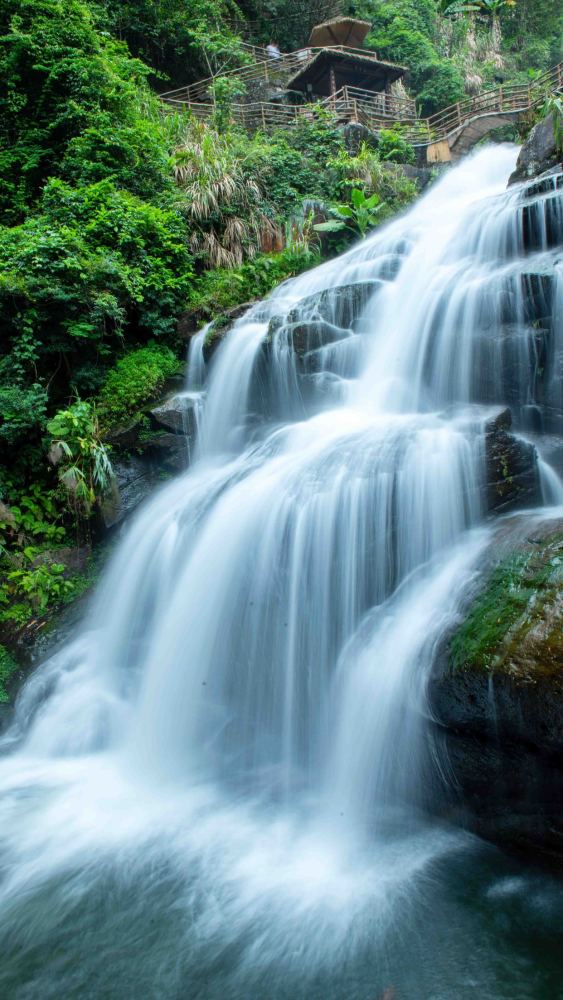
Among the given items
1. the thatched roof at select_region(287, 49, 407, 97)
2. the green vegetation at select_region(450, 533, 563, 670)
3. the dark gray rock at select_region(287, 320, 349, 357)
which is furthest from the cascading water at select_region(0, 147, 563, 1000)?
the thatched roof at select_region(287, 49, 407, 97)

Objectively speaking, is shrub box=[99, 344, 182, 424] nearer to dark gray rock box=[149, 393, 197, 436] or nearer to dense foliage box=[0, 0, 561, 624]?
dense foliage box=[0, 0, 561, 624]

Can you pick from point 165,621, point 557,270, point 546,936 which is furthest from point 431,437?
point 546,936

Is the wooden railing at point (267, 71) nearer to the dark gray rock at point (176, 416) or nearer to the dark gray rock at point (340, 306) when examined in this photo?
the dark gray rock at point (340, 306)

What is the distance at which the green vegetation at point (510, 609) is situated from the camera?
9.77ft

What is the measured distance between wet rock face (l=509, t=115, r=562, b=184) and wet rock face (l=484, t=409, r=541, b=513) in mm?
5855

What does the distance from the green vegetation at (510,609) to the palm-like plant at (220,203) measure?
8.26m

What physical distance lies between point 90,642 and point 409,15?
29188 mm

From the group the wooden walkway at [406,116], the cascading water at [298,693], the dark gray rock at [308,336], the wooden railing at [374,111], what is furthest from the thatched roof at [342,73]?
the dark gray rock at [308,336]

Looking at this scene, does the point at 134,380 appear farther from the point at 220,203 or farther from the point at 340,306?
the point at 220,203

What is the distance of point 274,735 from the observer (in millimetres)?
4258

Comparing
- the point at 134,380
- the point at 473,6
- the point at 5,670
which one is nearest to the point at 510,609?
the point at 5,670

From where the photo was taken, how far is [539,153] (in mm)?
8711

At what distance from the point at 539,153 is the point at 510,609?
8.49 metres

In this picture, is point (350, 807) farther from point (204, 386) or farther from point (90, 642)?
point (204, 386)
